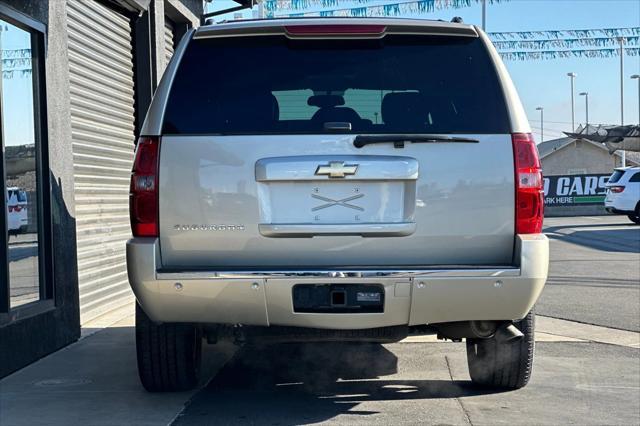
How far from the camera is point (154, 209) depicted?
4.38m

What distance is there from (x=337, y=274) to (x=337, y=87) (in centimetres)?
100

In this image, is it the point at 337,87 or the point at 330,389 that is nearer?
the point at 337,87

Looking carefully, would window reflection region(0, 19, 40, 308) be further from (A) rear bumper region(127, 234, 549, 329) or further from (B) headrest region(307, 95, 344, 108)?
(B) headrest region(307, 95, 344, 108)

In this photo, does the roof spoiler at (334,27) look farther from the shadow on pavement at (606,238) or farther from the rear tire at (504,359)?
the shadow on pavement at (606,238)

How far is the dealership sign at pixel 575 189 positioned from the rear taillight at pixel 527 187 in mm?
35625

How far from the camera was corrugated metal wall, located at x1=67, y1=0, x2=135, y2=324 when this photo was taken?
8.23 meters

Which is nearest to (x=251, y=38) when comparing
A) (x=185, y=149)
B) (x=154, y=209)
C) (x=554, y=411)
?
(x=185, y=149)

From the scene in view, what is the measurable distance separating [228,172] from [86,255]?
4.40 meters

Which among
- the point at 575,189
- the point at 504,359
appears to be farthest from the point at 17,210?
the point at 575,189

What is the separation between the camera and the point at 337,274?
4281mm

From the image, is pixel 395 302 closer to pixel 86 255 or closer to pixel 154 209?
pixel 154 209

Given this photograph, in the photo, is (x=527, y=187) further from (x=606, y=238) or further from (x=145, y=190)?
(x=606, y=238)

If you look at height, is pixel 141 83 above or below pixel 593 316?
above

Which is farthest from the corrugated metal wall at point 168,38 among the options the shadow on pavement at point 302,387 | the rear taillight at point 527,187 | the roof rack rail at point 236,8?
the rear taillight at point 527,187
